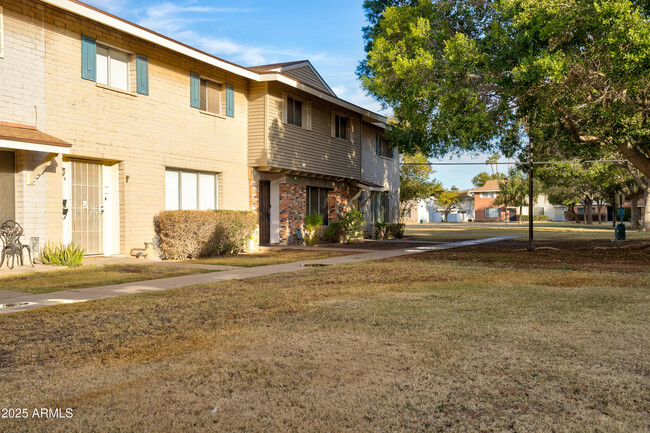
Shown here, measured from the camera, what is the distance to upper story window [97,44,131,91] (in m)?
14.3

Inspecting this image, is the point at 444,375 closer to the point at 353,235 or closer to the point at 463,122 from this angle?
the point at 463,122

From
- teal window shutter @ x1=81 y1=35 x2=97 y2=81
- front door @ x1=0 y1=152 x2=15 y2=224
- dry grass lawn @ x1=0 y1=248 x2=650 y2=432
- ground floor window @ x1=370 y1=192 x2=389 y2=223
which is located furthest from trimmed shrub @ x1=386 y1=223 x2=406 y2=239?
dry grass lawn @ x1=0 y1=248 x2=650 y2=432

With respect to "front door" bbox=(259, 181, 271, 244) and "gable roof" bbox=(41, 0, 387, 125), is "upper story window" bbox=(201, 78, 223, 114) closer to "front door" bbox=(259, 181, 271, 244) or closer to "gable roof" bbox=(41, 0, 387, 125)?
"gable roof" bbox=(41, 0, 387, 125)

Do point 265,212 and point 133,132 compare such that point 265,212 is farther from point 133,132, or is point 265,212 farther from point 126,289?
point 126,289

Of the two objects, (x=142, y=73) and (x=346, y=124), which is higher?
(x=346, y=124)

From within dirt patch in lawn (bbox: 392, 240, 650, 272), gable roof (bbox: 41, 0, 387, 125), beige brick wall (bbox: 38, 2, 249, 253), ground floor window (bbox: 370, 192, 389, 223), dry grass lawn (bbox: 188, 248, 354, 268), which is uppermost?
gable roof (bbox: 41, 0, 387, 125)

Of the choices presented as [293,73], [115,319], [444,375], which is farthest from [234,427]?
[293,73]

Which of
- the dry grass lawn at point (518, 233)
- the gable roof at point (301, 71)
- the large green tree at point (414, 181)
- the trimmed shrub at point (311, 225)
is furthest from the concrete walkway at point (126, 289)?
the large green tree at point (414, 181)

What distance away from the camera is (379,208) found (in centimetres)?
2912

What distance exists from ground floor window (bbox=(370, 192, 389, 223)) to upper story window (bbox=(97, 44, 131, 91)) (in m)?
15.5

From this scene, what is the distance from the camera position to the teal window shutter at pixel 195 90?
55.8 ft

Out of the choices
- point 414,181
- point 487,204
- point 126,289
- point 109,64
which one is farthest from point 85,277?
point 487,204

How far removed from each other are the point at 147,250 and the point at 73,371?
10917 mm

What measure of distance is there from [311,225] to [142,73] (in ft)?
29.1
